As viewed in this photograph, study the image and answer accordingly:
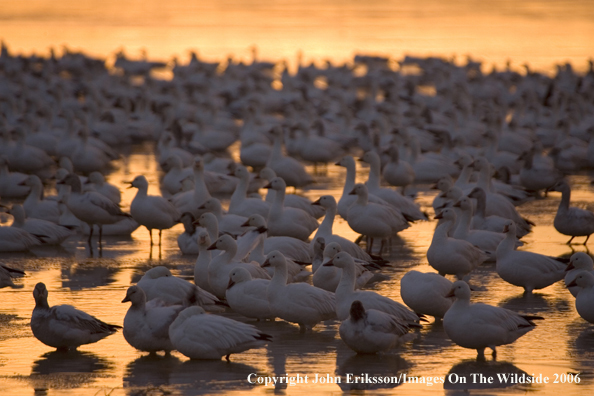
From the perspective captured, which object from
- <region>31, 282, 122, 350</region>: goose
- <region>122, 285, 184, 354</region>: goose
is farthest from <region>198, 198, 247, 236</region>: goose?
<region>31, 282, 122, 350</region>: goose

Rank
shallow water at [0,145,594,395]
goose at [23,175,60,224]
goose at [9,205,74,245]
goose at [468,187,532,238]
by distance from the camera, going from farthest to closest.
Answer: goose at [23,175,60,224] < goose at [9,205,74,245] < goose at [468,187,532,238] < shallow water at [0,145,594,395]

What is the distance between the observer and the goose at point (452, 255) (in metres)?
9.24

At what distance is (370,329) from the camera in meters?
7.08

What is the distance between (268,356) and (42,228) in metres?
4.99

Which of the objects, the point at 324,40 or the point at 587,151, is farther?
the point at 324,40

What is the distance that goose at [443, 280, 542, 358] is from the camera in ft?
23.5

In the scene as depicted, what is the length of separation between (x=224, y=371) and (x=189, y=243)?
4.04 metres

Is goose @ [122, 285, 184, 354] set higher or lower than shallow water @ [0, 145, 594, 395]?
higher

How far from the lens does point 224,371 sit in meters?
6.98

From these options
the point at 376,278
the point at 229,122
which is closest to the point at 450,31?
the point at 229,122

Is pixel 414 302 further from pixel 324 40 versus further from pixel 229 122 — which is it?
pixel 324 40

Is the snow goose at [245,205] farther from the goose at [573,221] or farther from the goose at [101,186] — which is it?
the goose at [573,221]

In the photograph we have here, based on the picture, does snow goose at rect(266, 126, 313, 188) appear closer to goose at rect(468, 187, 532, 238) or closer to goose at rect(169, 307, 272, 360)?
goose at rect(468, 187, 532, 238)

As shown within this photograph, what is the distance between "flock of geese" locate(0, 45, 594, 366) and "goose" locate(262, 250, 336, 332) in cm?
1
